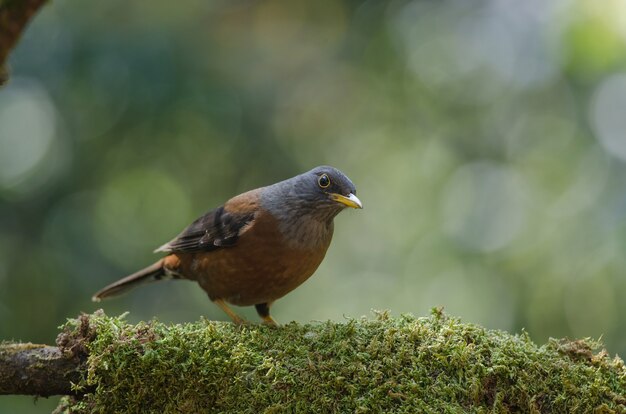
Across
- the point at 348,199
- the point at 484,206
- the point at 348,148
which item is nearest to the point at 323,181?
the point at 348,199

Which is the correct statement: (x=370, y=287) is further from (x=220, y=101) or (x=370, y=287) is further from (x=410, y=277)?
(x=220, y=101)

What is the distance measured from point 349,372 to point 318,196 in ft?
7.28

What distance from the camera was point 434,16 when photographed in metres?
11.9

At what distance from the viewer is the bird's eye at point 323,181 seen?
18.3 ft

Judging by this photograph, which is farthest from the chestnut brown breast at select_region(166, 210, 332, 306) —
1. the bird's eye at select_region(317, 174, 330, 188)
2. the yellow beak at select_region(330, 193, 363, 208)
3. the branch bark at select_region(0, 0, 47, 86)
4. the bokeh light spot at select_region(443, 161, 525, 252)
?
the bokeh light spot at select_region(443, 161, 525, 252)

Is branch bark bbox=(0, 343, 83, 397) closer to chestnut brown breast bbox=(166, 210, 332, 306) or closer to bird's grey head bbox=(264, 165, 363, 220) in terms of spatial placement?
chestnut brown breast bbox=(166, 210, 332, 306)

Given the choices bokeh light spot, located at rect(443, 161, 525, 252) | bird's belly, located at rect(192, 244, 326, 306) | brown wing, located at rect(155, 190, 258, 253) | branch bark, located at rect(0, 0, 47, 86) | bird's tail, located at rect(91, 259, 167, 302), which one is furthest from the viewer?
bokeh light spot, located at rect(443, 161, 525, 252)

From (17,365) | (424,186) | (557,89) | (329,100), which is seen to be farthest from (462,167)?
(17,365)

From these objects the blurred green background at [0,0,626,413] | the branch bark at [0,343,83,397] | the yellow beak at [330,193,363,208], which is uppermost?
the blurred green background at [0,0,626,413]

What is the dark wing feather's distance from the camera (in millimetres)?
5488

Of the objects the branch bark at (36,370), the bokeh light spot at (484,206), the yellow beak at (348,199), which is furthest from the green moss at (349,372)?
the bokeh light spot at (484,206)

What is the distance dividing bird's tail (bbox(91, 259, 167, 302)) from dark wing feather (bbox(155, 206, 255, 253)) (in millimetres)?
485

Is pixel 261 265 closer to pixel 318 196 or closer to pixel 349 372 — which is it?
pixel 318 196

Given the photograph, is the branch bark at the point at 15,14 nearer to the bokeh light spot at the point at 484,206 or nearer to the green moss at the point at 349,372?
the green moss at the point at 349,372
